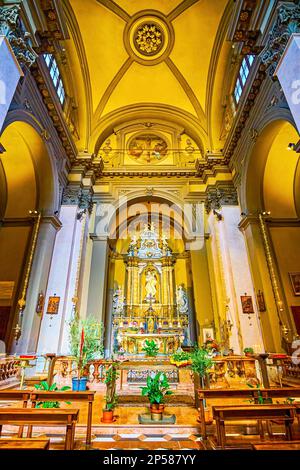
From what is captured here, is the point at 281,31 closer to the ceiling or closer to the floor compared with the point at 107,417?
closer to the ceiling

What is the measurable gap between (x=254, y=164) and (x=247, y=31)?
4.28 meters

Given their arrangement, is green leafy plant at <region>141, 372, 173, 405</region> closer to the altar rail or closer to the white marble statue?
the altar rail

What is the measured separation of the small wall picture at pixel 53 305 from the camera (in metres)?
9.55

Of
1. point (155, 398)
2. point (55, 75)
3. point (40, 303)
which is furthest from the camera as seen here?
point (55, 75)

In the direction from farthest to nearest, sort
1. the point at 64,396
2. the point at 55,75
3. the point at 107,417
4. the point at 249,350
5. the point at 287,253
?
the point at 55,75 < the point at 287,253 < the point at 249,350 < the point at 107,417 < the point at 64,396

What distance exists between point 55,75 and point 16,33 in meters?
5.41

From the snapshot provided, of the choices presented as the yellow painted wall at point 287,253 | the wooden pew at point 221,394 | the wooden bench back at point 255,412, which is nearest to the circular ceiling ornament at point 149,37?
the yellow painted wall at point 287,253

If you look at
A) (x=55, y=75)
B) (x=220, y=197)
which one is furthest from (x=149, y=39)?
(x=220, y=197)

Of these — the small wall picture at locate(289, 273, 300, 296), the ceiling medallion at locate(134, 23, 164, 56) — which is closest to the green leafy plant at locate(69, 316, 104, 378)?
the small wall picture at locate(289, 273, 300, 296)

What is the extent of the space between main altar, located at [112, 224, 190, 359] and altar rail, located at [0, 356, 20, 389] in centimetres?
477

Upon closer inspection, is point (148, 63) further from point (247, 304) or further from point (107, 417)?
point (107, 417)

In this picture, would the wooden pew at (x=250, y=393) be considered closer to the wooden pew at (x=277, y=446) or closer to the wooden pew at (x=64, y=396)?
the wooden pew at (x=64, y=396)

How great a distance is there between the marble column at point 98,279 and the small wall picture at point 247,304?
595cm

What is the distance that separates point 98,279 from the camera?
12.0 meters
